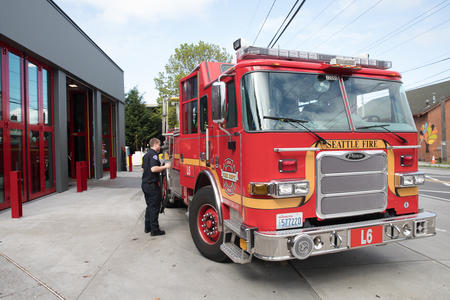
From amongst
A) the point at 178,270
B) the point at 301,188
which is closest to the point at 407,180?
the point at 301,188

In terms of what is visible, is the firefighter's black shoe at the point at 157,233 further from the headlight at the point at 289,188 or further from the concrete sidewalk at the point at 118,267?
the headlight at the point at 289,188

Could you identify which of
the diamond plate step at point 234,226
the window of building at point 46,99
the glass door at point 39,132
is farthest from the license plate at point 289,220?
the window of building at point 46,99

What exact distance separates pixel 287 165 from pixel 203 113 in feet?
6.25

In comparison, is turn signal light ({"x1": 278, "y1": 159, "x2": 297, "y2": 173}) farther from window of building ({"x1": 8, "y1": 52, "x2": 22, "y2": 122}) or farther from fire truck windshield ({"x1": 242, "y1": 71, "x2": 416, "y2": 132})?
window of building ({"x1": 8, "y1": 52, "x2": 22, "y2": 122})

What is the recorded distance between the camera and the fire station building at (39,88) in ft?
24.9

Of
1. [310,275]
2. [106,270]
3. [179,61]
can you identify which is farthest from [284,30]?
[179,61]

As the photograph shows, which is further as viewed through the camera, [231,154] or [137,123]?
[137,123]

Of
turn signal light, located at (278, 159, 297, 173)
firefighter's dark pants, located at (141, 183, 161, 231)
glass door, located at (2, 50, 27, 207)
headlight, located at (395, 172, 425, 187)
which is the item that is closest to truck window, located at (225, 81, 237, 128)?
turn signal light, located at (278, 159, 297, 173)

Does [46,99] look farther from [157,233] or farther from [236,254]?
[236,254]

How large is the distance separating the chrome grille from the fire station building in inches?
306

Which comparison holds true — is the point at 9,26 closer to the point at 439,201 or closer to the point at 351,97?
the point at 351,97

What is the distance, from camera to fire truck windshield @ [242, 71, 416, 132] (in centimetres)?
320

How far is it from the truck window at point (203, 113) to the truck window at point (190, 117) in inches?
12.3

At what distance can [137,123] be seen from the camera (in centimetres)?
3634
